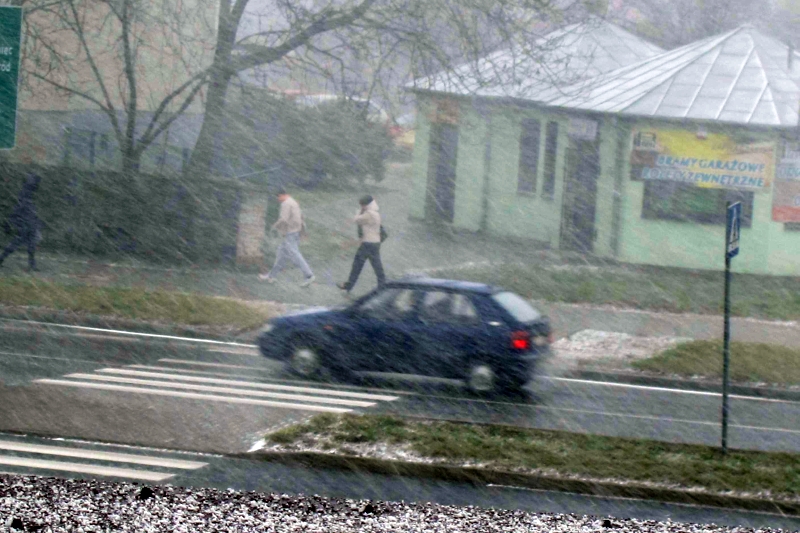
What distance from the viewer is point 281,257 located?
1988 cm

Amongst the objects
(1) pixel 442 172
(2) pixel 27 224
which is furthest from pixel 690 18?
(2) pixel 27 224

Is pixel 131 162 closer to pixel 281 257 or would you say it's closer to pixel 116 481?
pixel 281 257

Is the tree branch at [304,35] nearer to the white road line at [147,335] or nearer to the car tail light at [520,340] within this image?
the white road line at [147,335]

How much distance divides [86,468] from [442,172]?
23171 mm

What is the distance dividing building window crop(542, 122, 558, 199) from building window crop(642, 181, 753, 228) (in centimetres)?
372

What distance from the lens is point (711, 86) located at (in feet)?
81.8

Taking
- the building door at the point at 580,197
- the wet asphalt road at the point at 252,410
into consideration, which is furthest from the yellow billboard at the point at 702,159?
the wet asphalt road at the point at 252,410

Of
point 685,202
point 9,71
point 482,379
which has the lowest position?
point 482,379

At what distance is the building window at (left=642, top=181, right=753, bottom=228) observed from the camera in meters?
23.5

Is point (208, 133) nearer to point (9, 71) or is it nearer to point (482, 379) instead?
point (482, 379)

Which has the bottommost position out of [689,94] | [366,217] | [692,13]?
[366,217]

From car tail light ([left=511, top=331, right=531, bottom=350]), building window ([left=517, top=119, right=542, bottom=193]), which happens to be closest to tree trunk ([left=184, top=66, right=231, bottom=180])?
building window ([left=517, top=119, right=542, bottom=193])

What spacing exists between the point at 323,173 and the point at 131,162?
53.5 ft

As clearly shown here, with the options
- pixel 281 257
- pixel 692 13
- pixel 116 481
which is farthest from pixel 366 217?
pixel 692 13
